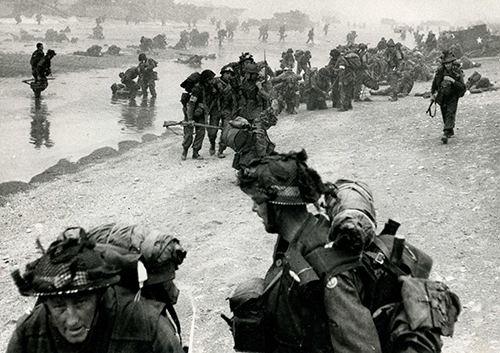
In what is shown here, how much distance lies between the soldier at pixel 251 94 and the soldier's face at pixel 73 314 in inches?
330

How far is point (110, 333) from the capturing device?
83.4 inches

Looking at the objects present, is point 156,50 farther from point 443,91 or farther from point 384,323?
point 384,323

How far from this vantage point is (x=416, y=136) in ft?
37.2

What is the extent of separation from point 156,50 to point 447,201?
3398cm

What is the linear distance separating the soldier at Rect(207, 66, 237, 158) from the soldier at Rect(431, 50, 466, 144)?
377 cm

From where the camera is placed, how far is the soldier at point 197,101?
34.7ft

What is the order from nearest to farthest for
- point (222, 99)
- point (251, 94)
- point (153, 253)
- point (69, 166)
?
point (153, 253), point (251, 94), point (222, 99), point (69, 166)

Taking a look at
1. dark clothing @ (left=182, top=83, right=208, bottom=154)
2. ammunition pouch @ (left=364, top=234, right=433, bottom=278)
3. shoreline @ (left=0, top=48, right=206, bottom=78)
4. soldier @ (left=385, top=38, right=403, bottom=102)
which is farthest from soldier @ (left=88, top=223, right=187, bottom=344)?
shoreline @ (left=0, top=48, right=206, bottom=78)

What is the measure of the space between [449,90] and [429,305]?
856 centimetres

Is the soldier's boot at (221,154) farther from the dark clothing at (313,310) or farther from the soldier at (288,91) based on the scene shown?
the dark clothing at (313,310)

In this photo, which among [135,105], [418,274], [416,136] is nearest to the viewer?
[418,274]

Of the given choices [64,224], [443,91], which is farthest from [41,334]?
[443,91]

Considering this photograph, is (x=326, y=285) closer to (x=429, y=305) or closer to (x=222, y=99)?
(x=429, y=305)

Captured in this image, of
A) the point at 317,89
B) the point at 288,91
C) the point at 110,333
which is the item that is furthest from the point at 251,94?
the point at 110,333
